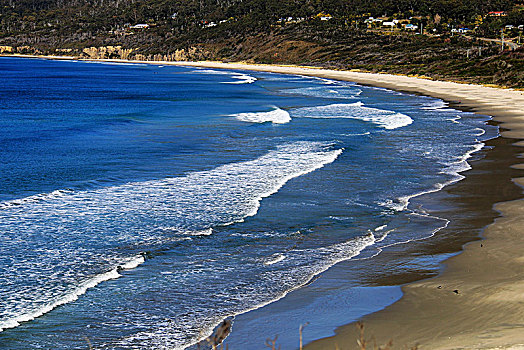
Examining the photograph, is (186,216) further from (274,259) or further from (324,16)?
(324,16)

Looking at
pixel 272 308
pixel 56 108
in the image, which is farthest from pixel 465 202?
pixel 56 108

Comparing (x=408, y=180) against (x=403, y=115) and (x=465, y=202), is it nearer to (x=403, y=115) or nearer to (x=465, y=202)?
(x=465, y=202)

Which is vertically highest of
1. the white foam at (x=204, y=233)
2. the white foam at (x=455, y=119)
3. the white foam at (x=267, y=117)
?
the white foam at (x=204, y=233)

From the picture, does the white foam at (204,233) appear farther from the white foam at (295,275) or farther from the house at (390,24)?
the house at (390,24)

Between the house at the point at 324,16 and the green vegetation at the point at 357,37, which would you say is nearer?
the green vegetation at the point at 357,37

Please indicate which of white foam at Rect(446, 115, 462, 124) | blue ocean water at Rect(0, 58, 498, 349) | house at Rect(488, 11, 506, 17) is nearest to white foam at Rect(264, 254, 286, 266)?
blue ocean water at Rect(0, 58, 498, 349)

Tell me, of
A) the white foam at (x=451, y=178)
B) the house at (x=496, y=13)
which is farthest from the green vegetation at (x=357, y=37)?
the white foam at (x=451, y=178)

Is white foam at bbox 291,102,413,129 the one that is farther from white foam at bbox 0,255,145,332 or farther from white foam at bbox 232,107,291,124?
white foam at bbox 0,255,145,332
